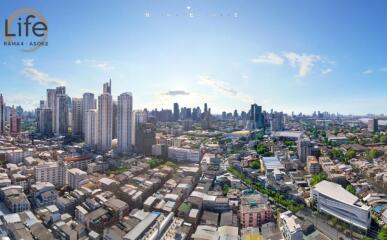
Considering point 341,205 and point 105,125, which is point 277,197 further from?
point 105,125

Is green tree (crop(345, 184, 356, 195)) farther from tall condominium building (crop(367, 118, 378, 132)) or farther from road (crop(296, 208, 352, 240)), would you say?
tall condominium building (crop(367, 118, 378, 132))

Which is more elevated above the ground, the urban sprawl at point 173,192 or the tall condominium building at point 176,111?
the tall condominium building at point 176,111

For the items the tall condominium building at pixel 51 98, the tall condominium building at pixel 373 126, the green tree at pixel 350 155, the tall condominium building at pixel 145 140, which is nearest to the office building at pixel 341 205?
the green tree at pixel 350 155

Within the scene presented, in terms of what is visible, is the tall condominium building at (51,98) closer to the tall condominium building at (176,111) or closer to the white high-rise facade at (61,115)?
the white high-rise facade at (61,115)

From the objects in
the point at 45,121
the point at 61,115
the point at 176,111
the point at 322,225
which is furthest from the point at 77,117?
the point at 322,225

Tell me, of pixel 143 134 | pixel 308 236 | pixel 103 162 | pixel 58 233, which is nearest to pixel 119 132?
pixel 143 134

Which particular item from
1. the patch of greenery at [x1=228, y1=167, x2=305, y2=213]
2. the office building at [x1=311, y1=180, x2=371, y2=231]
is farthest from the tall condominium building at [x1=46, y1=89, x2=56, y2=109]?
the office building at [x1=311, y1=180, x2=371, y2=231]
